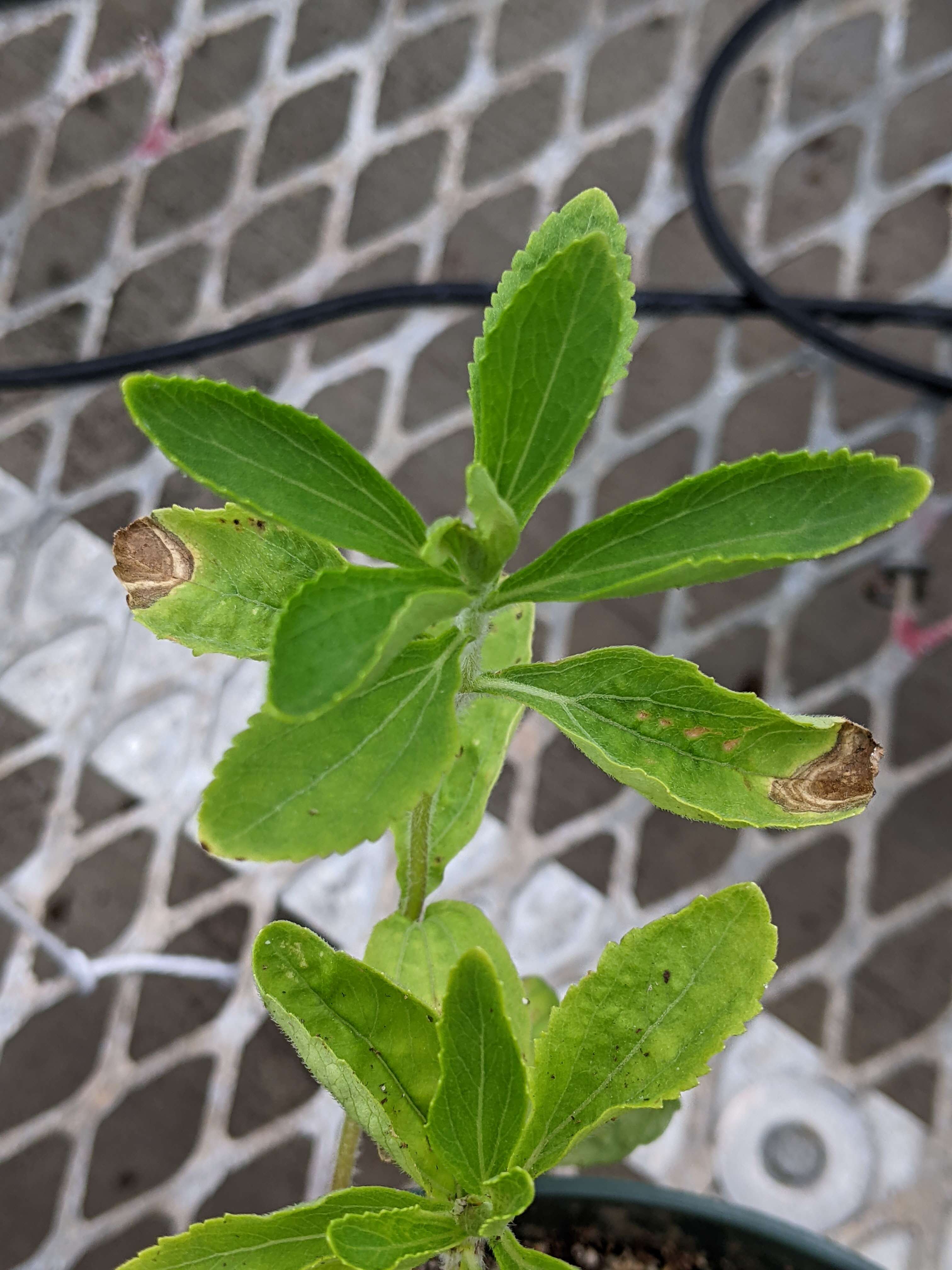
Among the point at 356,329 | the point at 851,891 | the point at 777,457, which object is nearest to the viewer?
the point at 777,457

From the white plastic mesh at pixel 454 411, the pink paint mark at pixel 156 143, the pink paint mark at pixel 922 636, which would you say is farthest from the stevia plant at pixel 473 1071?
the pink paint mark at pixel 156 143

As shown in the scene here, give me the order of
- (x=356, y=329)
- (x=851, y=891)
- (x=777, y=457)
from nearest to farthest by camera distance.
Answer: (x=777, y=457) → (x=851, y=891) → (x=356, y=329)

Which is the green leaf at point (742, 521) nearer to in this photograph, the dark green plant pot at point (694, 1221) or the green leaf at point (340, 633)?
the green leaf at point (340, 633)

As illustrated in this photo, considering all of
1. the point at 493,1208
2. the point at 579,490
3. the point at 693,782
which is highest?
the point at 579,490

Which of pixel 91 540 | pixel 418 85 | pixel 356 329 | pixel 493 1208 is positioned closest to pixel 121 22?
pixel 418 85

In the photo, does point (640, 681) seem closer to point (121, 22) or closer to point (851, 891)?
point (851, 891)

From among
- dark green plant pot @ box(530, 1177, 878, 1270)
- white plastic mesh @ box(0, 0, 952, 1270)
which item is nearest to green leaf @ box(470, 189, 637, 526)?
dark green plant pot @ box(530, 1177, 878, 1270)

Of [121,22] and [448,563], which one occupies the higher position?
[121,22]
